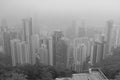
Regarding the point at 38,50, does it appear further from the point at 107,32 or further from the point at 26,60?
the point at 107,32

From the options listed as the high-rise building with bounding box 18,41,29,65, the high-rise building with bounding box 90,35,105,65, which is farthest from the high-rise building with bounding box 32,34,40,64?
the high-rise building with bounding box 90,35,105,65

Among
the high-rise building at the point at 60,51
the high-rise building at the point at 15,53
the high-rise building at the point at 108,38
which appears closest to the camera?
the high-rise building at the point at 60,51

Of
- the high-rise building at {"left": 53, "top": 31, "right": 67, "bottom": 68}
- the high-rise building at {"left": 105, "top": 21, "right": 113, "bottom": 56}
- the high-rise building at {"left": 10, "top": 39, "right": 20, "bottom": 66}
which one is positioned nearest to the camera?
the high-rise building at {"left": 53, "top": 31, "right": 67, "bottom": 68}

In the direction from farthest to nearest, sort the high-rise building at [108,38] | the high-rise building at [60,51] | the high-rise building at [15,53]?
the high-rise building at [108,38] → the high-rise building at [15,53] → the high-rise building at [60,51]

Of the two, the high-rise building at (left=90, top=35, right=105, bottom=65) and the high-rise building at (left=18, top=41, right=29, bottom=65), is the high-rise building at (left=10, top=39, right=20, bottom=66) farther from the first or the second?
the high-rise building at (left=90, top=35, right=105, bottom=65)

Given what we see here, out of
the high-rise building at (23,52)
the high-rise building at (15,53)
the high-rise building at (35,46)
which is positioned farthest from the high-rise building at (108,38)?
the high-rise building at (15,53)

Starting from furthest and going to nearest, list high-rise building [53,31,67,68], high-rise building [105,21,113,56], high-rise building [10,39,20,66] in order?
high-rise building [105,21,113,56] < high-rise building [10,39,20,66] < high-rise building [53,31,67,68]

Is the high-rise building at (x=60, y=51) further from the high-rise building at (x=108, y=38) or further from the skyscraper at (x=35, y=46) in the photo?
the high-rise building at (x=108, y=38)

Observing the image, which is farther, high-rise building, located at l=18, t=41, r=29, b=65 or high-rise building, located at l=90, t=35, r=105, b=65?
high-rise building, located at l=90, t=35, r=105, b=65

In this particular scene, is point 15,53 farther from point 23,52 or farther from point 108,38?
point 108,38

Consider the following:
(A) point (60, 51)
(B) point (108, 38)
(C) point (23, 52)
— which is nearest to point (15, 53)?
(C) point (23, 52)

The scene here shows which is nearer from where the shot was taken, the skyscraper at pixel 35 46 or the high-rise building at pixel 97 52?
the skyscraper at pixel 35 46
